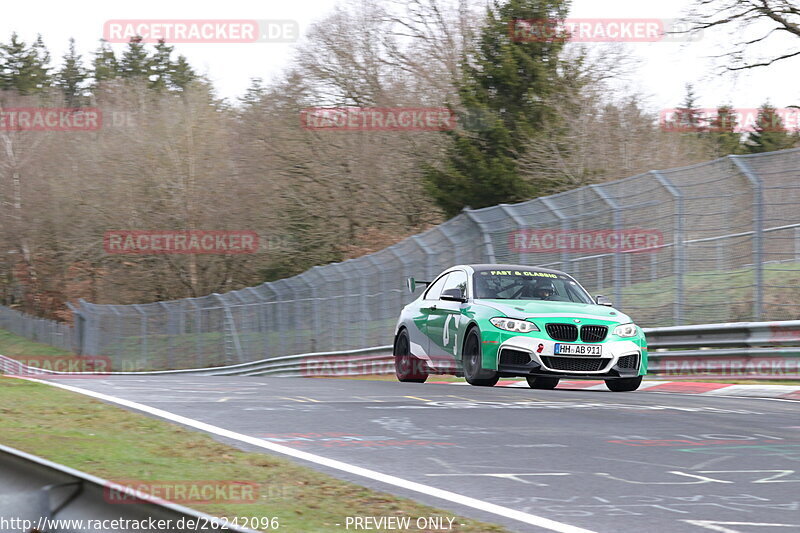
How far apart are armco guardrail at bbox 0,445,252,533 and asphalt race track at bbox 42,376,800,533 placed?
1.76 meters

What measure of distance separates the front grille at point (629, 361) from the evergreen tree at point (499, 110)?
25306mm

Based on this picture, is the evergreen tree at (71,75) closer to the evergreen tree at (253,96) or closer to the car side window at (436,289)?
the evergreen tree at (253,96)

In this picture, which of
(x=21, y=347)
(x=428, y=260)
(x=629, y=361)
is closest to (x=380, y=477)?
(x=629, y=361)

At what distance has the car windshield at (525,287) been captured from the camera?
1348 cm

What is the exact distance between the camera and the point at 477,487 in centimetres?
582

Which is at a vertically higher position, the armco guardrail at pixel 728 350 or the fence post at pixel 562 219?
the fence post at pixel 562 219

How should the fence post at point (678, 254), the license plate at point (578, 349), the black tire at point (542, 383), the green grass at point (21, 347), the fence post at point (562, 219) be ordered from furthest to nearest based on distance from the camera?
the green grass at point (21, 347), the fence post at point (562, 219), the fence post at point (678, 254), the black tire at point (542, 383), the license plate at point (578, 349)

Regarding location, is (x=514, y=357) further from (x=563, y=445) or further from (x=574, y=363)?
(x=563, y=445)

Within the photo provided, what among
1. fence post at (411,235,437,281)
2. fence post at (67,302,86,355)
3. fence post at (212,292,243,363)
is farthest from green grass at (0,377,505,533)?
fence post at (67,302,86,355)

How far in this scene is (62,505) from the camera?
4121 mm

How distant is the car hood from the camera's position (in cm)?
1234

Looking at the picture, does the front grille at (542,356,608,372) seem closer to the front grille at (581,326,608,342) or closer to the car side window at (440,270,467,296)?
the front grille at (581,326,608,342)

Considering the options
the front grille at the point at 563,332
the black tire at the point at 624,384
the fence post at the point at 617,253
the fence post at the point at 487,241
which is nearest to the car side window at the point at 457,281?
the front grille at the point at 563,332

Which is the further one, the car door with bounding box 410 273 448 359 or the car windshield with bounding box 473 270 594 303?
the car door with bounding box 410 273 448 359
